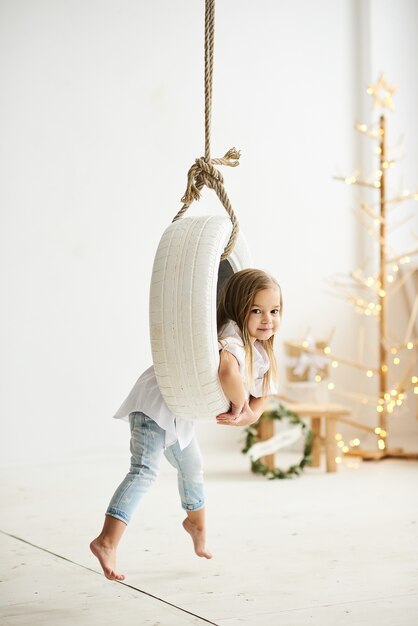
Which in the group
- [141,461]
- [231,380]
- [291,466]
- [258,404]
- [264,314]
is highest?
[264,314]

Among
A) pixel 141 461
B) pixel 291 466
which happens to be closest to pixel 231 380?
pixel 141 461

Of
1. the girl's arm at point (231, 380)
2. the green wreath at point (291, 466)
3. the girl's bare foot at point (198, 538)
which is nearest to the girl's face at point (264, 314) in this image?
the girl's arm at point (231, 380)

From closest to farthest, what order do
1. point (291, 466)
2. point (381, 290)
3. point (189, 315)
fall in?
point (189, 315) < point (291, 466) < point (381, 290)

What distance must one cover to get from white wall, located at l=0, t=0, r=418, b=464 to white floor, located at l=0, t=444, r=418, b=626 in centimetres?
56

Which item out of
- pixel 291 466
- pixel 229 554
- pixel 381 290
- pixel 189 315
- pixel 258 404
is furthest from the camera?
pixel 381 290

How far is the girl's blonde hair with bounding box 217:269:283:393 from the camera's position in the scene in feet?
7.32

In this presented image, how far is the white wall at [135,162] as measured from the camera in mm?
4340

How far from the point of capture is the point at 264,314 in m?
2.24

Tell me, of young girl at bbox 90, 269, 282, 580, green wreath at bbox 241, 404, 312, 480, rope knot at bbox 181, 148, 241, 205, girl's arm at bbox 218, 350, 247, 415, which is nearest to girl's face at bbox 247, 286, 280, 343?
young girl at bbox 90, 269, 282, 580

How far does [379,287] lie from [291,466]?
103 cm

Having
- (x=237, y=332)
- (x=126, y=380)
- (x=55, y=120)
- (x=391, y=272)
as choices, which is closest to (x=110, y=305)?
(x=126, y=380)

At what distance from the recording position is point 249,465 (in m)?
4.31

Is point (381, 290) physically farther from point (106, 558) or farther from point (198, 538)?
point (106, 558)

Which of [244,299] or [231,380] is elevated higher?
[244,299]
